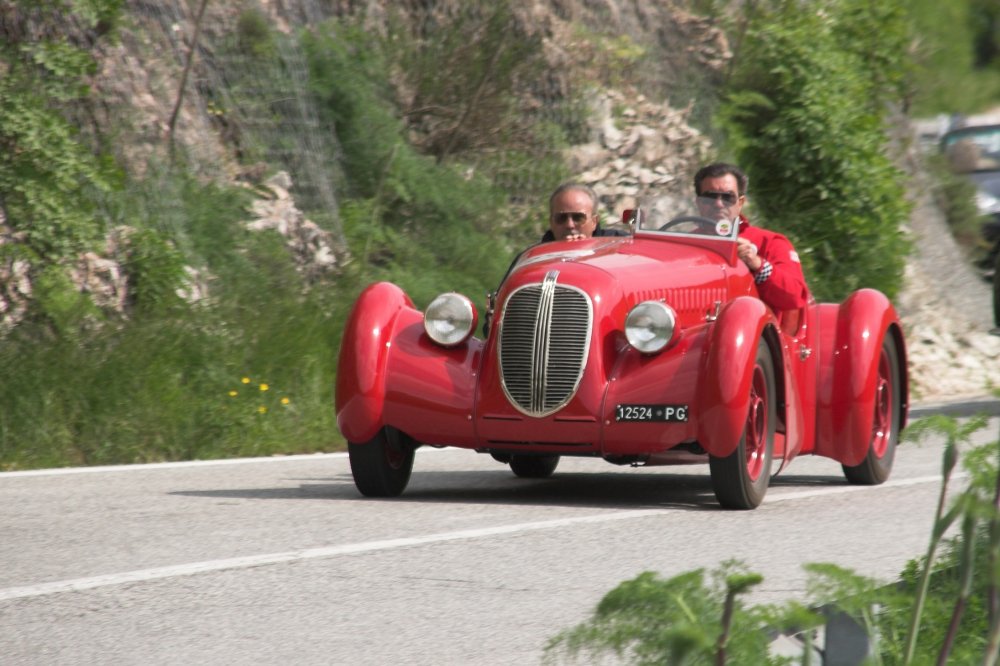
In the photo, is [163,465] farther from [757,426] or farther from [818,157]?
[818,157]

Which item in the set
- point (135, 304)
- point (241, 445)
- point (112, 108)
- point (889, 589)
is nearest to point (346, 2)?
point (112, 108)

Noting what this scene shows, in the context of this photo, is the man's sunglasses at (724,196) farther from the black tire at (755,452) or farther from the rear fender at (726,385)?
the rear fender at (726,385)

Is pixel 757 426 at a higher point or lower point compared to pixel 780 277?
lower

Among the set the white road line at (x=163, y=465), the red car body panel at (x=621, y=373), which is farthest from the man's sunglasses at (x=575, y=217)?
the white road line at (x=163, y=465)

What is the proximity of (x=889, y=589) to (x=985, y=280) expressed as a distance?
1891cm

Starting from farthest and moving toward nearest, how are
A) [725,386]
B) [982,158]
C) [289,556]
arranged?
[982,158] < [725,386] < [289,556]

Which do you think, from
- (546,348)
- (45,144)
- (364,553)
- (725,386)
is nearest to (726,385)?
(725,386)

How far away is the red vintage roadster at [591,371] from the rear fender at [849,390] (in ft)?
0.75

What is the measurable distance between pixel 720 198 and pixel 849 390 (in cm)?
125

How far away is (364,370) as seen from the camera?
7.75 metres

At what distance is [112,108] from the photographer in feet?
44.9

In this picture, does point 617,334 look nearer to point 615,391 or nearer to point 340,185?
point 615,391

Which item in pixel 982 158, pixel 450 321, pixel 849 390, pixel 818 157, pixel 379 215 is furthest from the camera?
pixel 982 158

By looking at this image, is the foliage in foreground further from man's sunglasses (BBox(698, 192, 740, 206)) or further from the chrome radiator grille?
man's sunglasses (BBox(698, 192, 740, 206))
